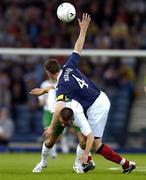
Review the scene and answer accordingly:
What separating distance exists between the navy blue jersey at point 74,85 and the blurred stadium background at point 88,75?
983 centimetres

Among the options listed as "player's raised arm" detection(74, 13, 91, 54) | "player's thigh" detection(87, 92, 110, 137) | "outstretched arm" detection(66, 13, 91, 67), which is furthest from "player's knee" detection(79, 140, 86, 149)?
"player's raised arm" detection(74, 13, 91, 54)

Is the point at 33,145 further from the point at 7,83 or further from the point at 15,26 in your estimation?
the point at 15,26

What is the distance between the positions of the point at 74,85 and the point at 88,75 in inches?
412

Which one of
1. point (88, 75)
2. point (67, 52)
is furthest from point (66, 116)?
point (88, 75)

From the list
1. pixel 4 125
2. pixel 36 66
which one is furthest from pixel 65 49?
pixel 4 125

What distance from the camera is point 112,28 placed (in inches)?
1012

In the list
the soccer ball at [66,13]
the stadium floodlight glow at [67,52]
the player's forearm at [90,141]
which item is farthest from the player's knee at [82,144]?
the stadium floodlight glow at [67,52]

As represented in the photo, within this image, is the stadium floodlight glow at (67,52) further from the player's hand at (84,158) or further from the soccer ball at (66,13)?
the player's hand at (84,158)

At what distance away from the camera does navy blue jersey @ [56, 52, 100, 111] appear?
13.0m

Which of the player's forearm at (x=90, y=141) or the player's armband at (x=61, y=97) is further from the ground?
the player's armband at (x=61, y=97)

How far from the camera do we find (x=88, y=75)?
77.2ft

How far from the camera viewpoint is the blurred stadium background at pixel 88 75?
2331 cm

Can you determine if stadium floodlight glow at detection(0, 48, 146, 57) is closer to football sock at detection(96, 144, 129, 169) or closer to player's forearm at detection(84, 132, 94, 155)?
football sock at detection(96, 144, 129, 169)

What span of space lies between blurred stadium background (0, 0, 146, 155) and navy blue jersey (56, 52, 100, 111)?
9.83 meters
